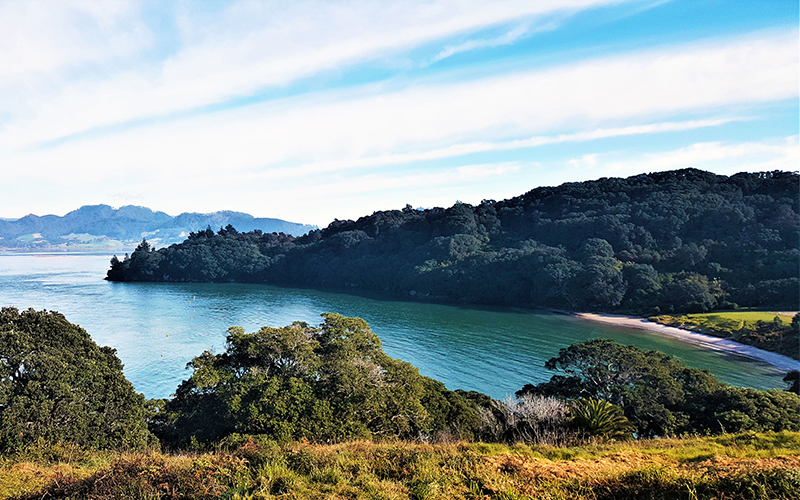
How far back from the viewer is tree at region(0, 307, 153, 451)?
10883mm

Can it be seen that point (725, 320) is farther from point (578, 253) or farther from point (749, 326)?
point (578, 253)

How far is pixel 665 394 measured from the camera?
1700cm

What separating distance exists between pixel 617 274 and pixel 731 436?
48743 mm

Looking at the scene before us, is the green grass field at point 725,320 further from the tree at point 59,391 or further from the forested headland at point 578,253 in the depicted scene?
the tree at point 59,391

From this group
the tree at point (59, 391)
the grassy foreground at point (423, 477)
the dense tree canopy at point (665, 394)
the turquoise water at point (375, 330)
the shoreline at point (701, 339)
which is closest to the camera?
the grassy foreground at point (423, 477)

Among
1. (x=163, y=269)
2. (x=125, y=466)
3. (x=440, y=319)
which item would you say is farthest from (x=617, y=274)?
(x=163, y=269)

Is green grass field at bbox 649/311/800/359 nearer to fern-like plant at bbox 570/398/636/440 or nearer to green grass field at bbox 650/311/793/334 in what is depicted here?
green grass field at bbox 650/311/793/334

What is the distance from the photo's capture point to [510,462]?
6512 millimetres

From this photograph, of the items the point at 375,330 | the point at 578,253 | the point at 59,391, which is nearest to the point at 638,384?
the point at 59,391

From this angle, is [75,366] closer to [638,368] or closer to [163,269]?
[638,368]

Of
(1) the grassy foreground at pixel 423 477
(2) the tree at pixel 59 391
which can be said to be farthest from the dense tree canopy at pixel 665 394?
(2) the tree at pixel 59 391

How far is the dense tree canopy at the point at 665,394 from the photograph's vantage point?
46.1ft

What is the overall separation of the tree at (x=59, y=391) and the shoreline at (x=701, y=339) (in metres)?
40.4

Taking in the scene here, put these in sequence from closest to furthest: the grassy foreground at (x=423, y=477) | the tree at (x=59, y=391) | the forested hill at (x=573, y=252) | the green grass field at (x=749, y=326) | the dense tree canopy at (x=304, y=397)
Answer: the grassy foreground at (x=423, y=477)
the tree at (x=59, y=391)
the dense tree canopy at (x=304, y=397)
the green grass field at (x=749, y=326)
the forested hill at (x=573, y=252)
